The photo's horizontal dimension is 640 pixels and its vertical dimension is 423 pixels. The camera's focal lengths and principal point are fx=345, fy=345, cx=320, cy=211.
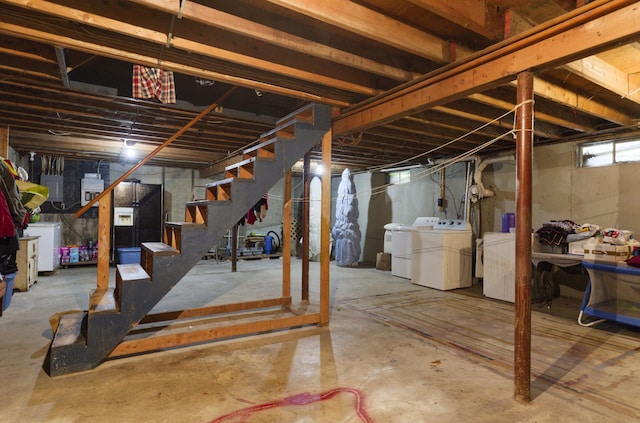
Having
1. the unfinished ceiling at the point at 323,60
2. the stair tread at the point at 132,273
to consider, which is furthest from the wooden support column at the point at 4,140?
the stair tread at the point at 132,273

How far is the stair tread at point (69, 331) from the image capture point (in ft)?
7.88

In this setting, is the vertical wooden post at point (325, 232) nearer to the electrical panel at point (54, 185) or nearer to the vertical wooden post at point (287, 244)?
the vertical wooden post at point (287, 244)

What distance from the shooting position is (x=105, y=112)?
4.02m

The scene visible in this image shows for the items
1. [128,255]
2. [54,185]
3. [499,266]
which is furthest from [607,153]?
[54,185]

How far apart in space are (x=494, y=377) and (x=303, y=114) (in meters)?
2.89

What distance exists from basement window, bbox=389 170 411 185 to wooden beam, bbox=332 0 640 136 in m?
4.63

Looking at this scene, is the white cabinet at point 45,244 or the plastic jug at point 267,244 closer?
the white cabinet at point 45,244

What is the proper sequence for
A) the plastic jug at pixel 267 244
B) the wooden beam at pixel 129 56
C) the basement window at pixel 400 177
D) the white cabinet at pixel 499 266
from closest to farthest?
the wooden beam at pixel 129 56 < the white cabinet at pixel 499 266 < the basement window at pixel 400 177 < the plastic jug at pixel 267 244

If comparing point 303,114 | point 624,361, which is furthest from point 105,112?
point 624,361

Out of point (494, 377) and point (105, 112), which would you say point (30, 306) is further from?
point (494, 377)

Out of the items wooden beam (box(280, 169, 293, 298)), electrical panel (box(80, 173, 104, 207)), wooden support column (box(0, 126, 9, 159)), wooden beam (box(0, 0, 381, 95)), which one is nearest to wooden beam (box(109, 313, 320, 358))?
wooden beam (box(280, 169, 293, 298))

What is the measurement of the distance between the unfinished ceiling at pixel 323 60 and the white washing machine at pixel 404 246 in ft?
6.49

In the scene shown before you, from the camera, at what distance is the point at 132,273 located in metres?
2.71

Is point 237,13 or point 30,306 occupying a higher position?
point 237,13
